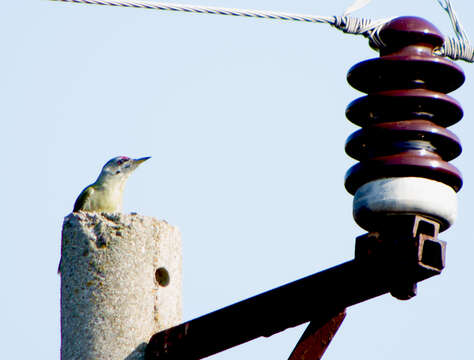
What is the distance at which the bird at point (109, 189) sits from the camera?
26.4 feet

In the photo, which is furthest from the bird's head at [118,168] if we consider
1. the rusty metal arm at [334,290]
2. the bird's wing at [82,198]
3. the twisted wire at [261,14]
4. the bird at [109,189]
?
the rusty metal arm at [334,290]

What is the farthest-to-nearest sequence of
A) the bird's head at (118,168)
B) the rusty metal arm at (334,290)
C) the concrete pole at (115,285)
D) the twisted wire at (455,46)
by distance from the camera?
the bird's head at (118,168)
the twisted wire at (455,46)
the concrete pole at (115,285)
the rusty metal arm at (334,290)

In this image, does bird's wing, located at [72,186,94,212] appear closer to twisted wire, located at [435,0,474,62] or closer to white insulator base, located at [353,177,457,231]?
twisted wire, located at [435,0,474,62]

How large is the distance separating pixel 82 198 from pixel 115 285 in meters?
4.24

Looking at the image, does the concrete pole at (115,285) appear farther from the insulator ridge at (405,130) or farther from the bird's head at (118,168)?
the bird's head at (118,168)

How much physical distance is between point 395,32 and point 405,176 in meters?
0.69

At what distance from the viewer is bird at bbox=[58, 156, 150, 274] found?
316 inches

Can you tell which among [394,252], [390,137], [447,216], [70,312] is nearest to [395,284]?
[394,252]

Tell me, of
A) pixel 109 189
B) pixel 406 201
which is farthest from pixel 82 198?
pixel 406 201

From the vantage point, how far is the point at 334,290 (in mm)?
3311

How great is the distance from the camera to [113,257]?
400cm

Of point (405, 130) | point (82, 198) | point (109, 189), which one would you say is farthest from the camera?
point (109, 189)

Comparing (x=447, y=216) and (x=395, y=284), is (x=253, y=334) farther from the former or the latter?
(x=447, y=216)

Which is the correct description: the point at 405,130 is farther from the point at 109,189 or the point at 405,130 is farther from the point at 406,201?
the point at 109,189
